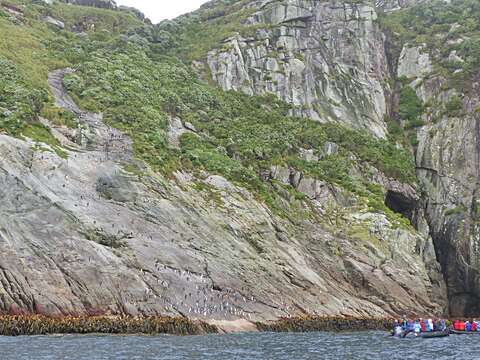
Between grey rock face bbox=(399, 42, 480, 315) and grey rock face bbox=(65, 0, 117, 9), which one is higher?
grey rock face bbox=(65, 0, 117, 9)

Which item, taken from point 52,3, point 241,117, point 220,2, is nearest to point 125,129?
point 241,117

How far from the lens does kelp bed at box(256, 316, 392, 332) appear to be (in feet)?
169

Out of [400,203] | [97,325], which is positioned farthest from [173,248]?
[400,203]

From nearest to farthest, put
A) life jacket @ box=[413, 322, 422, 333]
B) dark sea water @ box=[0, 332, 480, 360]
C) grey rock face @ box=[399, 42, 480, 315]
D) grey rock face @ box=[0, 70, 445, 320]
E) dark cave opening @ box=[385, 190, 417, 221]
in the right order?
1. dark sea water @ box=[0, 332, 480, 360]
2. grey rock face @ box=[0, 70, 445, 320]
3. life jacket @ box=[413, 322, 422, 333]
4. grey rock face @ box=[399, 42, 480, 315]
5. dark cave opening @ box=[385, 190, 417, 221]

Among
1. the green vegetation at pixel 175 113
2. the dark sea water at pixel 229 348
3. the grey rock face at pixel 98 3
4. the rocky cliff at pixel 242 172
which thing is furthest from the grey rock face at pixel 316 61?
the dark sea water at pixel 229 348

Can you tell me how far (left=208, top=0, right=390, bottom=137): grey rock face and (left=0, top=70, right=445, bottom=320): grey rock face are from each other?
27.4 meters

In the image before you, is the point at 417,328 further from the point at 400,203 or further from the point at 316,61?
the point at 316,61

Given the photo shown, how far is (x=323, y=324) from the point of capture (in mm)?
54031

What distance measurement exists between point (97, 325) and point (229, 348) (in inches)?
453

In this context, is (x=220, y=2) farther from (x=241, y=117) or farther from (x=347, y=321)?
(x=347, y=321)

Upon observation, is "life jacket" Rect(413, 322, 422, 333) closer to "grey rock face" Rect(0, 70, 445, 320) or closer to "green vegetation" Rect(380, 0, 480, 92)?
"grey rock face" Rect(0, 70, 445, 320)

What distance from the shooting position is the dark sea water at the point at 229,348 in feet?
102

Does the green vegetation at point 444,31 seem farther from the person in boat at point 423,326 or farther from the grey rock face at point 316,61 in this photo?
the person in boat at point 423,326

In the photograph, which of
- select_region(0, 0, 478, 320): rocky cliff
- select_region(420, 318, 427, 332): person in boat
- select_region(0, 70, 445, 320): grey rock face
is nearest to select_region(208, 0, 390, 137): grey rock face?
select_region(0, 0, 478, 320): rocky cliff
